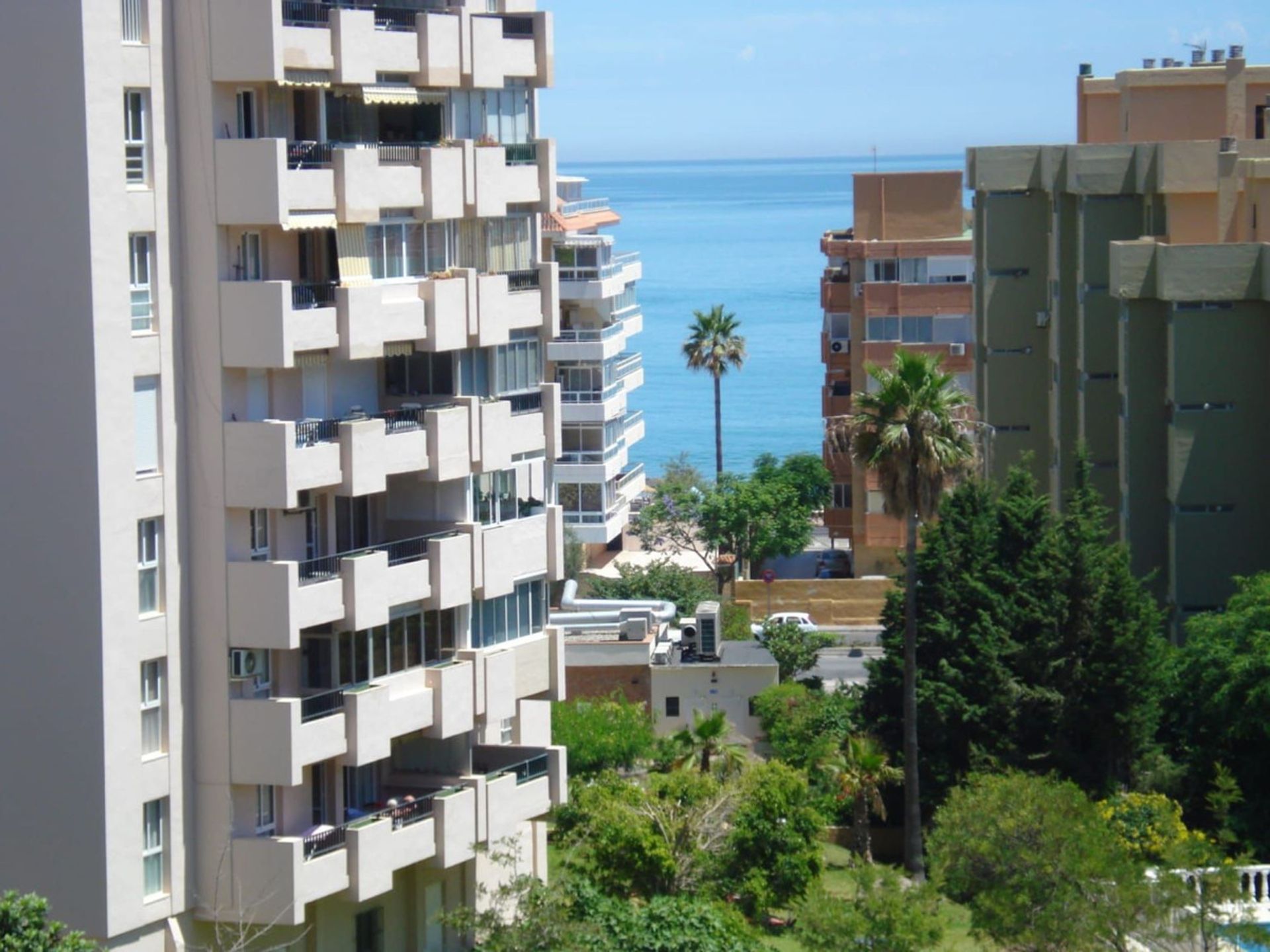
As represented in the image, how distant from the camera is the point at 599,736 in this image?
49031 millimetres

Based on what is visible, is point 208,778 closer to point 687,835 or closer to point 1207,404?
point 687,835

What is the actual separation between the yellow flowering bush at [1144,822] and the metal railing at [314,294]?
14.6 meters

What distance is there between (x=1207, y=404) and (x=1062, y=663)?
8.96 meters

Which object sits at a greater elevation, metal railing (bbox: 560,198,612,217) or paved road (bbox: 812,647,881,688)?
metal railing (bbox: 560,198,612,217)

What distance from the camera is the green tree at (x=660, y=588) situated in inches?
2933

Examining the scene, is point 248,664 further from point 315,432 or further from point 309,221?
point 309,221

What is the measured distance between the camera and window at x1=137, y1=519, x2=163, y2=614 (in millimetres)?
28641

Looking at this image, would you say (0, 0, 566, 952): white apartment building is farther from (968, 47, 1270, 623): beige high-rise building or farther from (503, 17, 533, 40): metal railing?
(968, 47, 1270, 623): beige high-rise building

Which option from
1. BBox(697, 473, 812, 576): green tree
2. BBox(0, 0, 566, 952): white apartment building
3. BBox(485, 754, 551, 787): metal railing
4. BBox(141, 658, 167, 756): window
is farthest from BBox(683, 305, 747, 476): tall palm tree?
BBox(141, 658, 167, 756): window

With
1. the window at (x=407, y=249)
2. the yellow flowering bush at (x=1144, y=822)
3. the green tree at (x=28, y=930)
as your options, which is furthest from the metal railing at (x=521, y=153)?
the yellow flowering bush at (x=1144, y=822)

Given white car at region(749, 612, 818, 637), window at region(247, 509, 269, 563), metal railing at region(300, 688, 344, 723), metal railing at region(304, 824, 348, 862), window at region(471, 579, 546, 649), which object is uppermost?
window at region(247, 509, 269, 563)

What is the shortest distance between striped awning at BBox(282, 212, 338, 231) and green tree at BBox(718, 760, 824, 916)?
43.2 feet

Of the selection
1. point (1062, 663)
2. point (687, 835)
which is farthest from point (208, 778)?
point (1062, 663)

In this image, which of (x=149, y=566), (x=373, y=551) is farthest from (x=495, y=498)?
(x=149, y=566)
